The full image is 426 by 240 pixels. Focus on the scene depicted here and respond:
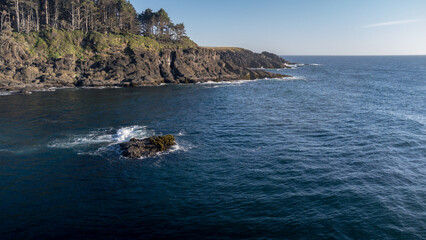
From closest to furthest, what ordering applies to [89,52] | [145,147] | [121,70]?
[145,147]
[121,70]
[89,52]

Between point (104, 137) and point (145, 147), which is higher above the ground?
point (145, 147)

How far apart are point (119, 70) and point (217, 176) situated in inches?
3420

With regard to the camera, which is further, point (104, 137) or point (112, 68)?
point (112, 68)

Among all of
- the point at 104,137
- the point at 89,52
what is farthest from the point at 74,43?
the point at 104,137

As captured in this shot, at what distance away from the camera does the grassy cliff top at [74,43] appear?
325 ft

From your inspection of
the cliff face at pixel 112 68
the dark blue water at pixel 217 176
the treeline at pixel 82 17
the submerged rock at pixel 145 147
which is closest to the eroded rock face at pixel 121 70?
the cliff face at pixel 112 68

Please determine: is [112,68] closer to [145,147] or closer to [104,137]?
[104,137]

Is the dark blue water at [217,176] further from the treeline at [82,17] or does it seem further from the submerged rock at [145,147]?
the treeline at [82,17]

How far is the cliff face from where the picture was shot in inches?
3494

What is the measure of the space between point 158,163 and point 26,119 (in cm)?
3466

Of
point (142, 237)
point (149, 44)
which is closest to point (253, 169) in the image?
point (142, 237)

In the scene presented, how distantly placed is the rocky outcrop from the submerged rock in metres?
66.4

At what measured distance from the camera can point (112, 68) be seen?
103750mm

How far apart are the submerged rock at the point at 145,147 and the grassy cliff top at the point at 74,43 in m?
82.9
